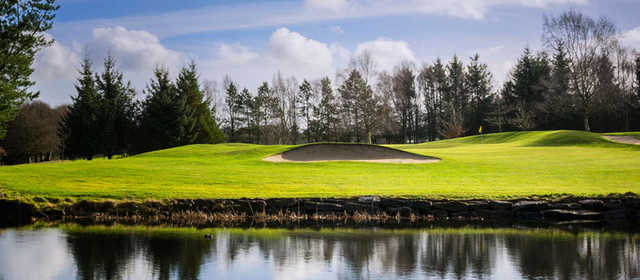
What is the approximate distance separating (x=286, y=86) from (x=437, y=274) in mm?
61731

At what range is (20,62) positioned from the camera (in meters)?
23.5

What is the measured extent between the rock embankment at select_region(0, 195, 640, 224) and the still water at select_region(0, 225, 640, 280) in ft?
6.53

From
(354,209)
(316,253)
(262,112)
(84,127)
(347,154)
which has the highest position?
(262,112)

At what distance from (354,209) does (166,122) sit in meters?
35.9

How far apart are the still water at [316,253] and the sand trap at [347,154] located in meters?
12.4

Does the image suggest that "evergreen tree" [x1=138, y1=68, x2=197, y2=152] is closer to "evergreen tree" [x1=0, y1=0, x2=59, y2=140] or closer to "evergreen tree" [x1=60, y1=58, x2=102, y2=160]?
"evergreen tree" [x1=60, y1=58, x2=102, y2=160]

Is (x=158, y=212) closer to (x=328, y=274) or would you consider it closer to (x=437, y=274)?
(x=328, y=274)

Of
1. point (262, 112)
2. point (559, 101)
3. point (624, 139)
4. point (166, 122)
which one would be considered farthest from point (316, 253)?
point (262, 112)

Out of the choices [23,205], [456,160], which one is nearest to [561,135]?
[456,160]

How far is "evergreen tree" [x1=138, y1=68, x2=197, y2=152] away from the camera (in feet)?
156

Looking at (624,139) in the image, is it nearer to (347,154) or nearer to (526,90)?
(347,154)

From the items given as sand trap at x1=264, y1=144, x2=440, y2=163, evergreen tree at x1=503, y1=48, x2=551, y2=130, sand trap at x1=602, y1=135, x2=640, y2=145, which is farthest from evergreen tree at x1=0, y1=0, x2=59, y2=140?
evergreen tree at x1=503, y1=48, x2=551, y2=130

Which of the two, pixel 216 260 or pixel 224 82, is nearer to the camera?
pixel 216 260

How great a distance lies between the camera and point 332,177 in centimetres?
2092
